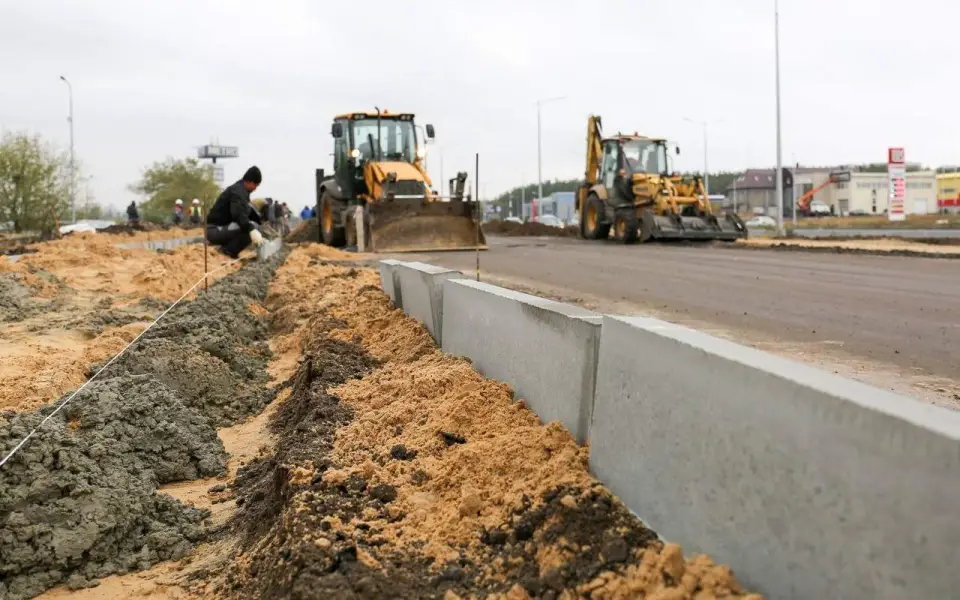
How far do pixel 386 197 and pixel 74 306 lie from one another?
1145cm

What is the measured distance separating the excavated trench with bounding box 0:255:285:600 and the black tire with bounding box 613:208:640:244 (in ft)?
60.2

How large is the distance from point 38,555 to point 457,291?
310 cm

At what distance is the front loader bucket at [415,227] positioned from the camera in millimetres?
22891

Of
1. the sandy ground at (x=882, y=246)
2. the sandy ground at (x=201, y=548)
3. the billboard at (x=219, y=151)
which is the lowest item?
the sandy ground at (x=201, y=548)

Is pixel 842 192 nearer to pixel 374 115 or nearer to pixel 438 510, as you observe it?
pixel 374 115

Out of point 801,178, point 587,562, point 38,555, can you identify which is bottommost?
point 38,555

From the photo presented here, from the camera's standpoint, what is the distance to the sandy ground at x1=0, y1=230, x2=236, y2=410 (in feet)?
23.5

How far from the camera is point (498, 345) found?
17.5 feet

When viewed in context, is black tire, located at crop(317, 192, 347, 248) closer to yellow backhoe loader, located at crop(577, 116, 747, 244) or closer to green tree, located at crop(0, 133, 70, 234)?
yellow backhoe loader, located at crop(577, 116, 747, 244)

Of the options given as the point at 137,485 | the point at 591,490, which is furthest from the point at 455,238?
the point at 591,490

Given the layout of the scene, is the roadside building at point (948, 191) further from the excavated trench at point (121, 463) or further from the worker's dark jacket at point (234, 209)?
the excavated trench at point (121, 463)

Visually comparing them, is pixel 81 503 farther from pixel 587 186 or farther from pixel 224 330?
pixel 587 186

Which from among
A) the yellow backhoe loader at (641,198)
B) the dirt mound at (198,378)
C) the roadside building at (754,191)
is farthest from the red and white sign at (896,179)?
the roadside building at (754,191)

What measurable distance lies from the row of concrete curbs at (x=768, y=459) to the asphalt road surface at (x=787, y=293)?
115 inches
